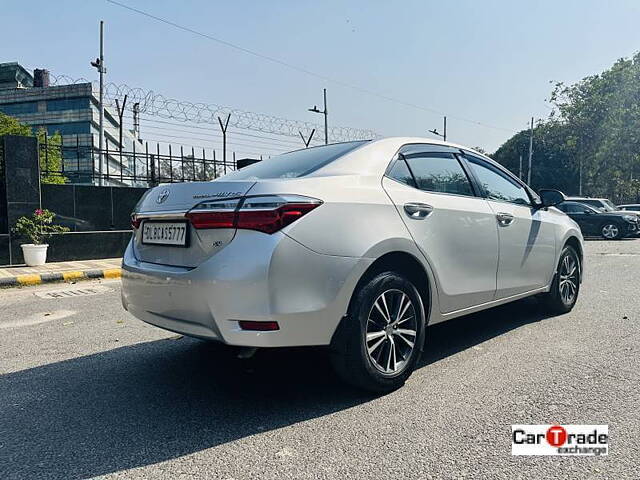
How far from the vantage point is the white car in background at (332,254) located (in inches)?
98.6

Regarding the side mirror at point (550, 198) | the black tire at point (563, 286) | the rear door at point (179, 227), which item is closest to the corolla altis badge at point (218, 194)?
the rear door at point (179, 227)

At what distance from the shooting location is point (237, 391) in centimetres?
305

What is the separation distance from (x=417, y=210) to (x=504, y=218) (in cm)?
118

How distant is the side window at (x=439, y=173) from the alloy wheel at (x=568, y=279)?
1870 mm

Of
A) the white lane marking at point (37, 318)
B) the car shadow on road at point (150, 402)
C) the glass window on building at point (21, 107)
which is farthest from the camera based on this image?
the glass window on building at point (21, 107)

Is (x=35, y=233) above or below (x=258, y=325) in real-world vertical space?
above

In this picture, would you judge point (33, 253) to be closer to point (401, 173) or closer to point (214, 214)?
point (214, 214)

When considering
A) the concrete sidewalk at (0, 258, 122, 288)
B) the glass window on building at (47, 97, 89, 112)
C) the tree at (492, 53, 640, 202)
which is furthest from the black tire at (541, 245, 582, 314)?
the glass window on building at (47, 97, 89, 112)

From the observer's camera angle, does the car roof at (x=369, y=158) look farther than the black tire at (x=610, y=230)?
No

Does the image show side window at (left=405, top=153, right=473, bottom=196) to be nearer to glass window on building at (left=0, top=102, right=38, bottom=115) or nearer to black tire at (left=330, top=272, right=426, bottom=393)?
black tire at (left=330, top=272, right=426, bottom=393)

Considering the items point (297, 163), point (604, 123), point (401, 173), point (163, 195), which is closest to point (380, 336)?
point (401, 173)

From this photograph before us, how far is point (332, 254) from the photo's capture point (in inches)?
104

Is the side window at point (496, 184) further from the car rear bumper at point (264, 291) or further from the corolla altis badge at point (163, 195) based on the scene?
the corolla altis badge at point (163, 195)

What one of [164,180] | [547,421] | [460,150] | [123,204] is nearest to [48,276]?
[123,204]
